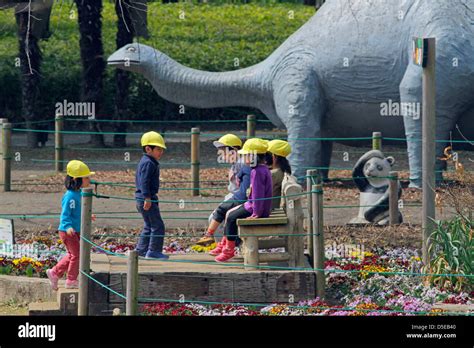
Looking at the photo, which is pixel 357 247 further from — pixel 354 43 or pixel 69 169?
pixel 354 43

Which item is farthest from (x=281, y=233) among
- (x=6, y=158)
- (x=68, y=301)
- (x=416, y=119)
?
(x=6, y=158)

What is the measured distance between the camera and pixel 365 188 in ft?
51.4

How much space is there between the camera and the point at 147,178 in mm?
12383

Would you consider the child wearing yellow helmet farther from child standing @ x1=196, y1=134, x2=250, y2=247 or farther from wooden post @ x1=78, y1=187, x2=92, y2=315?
wooden post @ x1=78, y1=187, x2=92, y2=315

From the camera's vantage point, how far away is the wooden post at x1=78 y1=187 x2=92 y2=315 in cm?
1078

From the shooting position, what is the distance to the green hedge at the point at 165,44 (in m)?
27.0

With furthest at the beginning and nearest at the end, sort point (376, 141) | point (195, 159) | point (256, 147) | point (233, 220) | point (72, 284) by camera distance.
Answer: point (195, 159) < point (376, 141) < point (233, 220) < point (256, 147) < point (72, 284)

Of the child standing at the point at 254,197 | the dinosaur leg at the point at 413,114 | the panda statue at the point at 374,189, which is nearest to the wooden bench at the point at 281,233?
the child standing at the point at 254,197

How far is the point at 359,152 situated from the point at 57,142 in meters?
6.03

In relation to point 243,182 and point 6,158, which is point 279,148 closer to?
point 243,182

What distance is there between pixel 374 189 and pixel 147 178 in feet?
13.2

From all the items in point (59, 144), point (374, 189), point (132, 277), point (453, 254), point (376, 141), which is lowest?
point (132, 277)

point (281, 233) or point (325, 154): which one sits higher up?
point (325, 154)

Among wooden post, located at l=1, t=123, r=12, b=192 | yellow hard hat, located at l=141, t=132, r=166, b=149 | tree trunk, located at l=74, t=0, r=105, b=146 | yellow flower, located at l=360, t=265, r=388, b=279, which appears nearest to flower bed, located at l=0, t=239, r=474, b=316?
yellow flower, located at l=360, t=265, r=388, b=279
